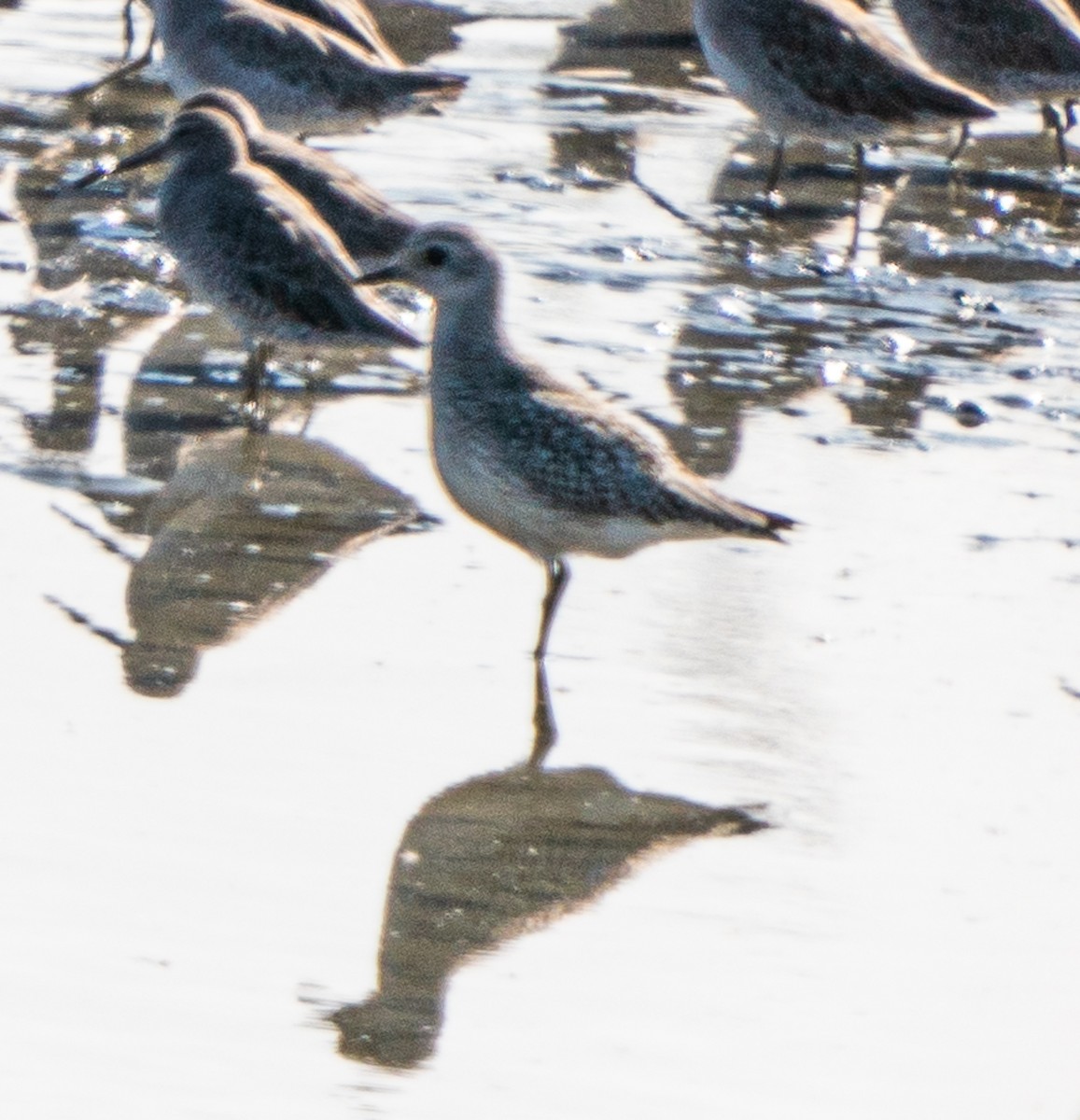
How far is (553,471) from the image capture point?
20.2 feet

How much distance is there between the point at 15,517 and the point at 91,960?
8.63 feet

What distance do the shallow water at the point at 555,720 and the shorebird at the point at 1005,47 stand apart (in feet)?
8.26

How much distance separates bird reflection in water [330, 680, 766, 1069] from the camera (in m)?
4.39

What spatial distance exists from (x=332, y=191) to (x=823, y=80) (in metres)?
3.35

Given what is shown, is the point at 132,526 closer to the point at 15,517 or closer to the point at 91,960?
the point at 15,517

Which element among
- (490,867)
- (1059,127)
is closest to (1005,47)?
(1059,127)

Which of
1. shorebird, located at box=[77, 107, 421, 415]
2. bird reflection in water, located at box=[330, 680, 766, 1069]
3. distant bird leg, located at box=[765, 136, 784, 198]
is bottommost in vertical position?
bird reflection in water, located at box=[330, 680, 766, 1069]

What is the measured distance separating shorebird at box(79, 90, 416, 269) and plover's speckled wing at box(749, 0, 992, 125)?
10.2ft

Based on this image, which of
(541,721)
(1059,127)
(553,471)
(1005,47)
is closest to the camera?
(541,721)

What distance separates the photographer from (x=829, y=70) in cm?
1137

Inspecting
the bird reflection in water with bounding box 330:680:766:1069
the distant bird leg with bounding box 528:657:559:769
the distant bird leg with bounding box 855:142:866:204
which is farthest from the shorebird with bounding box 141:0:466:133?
the bird reflection in water with bounding box 330:680:766:1069

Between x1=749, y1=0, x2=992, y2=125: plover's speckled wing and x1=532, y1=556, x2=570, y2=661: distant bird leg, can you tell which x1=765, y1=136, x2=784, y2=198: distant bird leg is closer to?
x1=749, y1=0, x2=992, y2=125: plover's speckled wing

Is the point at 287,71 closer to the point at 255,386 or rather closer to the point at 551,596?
the point at 255,386

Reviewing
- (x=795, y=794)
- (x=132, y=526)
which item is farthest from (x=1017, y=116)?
(x=795, y=794)
